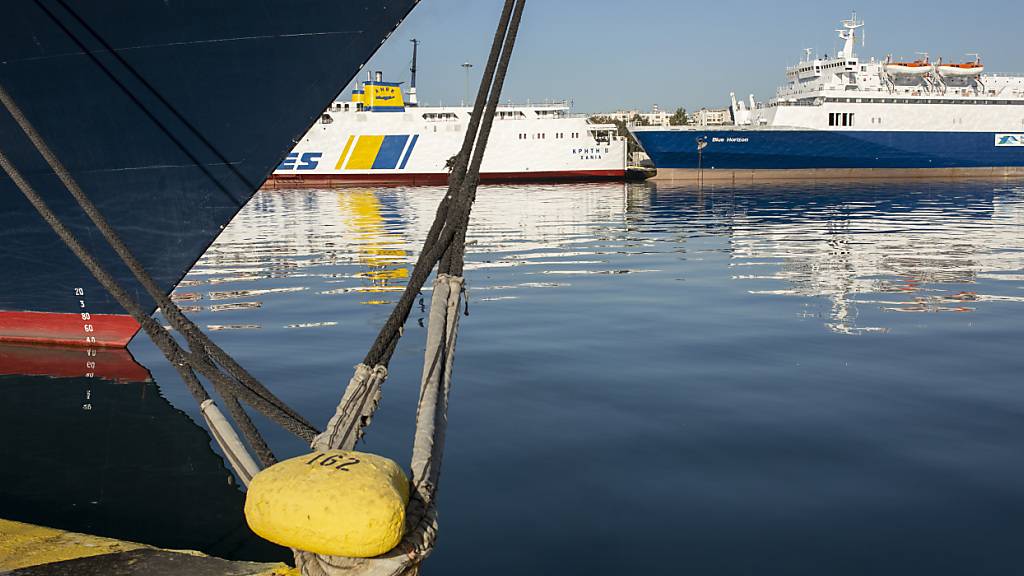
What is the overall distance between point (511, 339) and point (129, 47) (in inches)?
191

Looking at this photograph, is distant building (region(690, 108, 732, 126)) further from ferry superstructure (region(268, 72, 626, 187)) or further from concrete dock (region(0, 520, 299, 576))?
concrete dock (region(0, 520, 299, 576))

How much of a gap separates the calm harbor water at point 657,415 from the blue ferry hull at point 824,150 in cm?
4416

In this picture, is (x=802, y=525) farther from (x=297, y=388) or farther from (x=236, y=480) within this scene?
(x=297, y=388)

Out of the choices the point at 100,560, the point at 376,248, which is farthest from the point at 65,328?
the point at 376,248

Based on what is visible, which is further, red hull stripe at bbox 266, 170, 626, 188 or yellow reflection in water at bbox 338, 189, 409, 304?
red hull stripe at bbox 266, 170, 626, 188

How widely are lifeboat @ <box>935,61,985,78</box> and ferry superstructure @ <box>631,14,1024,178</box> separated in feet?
0.26

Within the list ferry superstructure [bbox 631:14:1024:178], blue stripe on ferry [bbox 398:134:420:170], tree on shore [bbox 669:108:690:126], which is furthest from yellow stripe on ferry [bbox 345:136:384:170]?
tree on shore [bbox 669:108:690:126]

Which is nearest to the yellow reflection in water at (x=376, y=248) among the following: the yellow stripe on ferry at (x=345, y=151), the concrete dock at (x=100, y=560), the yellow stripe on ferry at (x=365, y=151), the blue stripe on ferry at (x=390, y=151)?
the concrete dock at (x=100, y=560)

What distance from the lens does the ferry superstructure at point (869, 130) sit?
58.9m

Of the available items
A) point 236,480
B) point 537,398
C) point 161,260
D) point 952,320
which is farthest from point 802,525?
point 952,320

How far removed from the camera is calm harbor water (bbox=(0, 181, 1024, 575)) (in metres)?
4.34

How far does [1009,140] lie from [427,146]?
4393cm

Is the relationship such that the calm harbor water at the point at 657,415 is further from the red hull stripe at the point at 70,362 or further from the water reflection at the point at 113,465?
the red hull stripe at the point at 70,362

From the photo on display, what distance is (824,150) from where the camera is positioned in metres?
60.1
